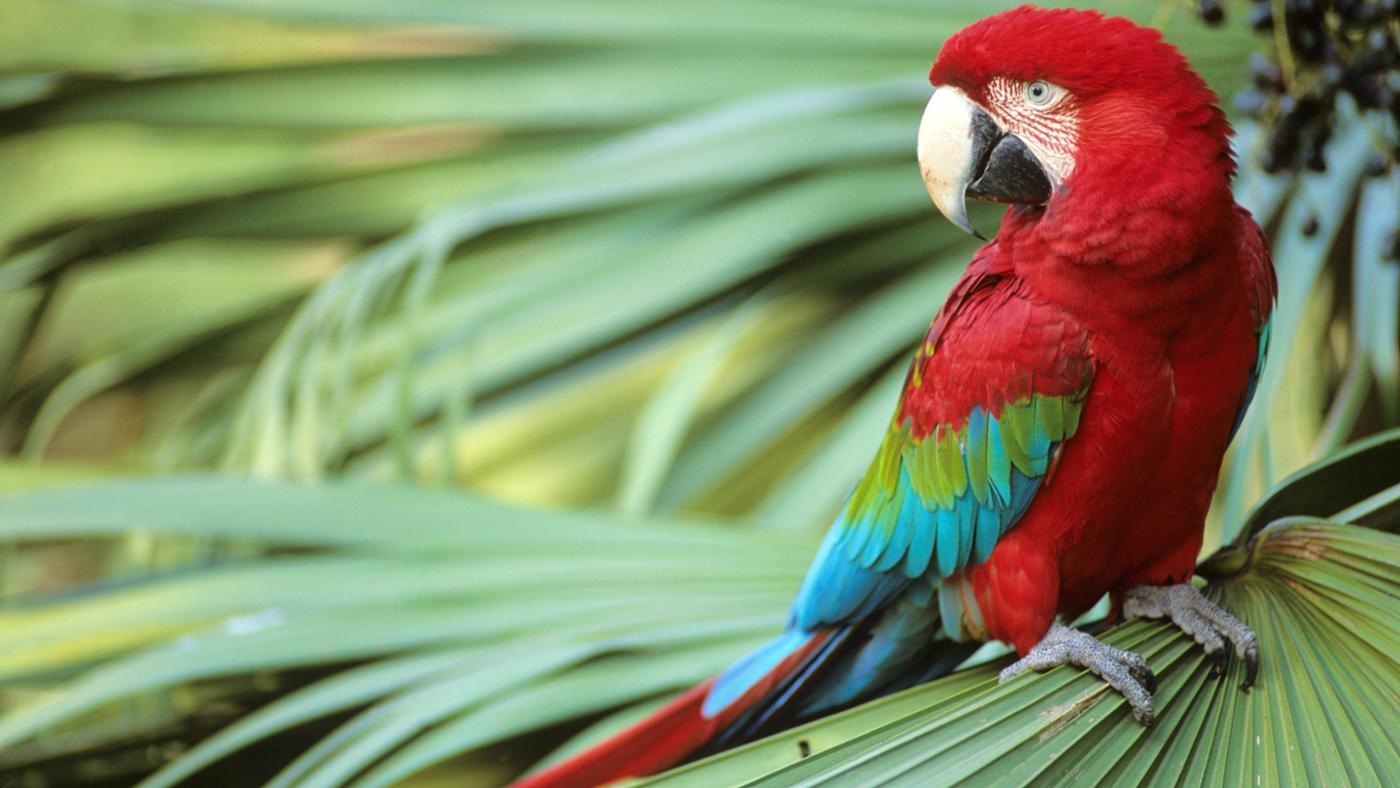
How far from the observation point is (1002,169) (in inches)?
30.1

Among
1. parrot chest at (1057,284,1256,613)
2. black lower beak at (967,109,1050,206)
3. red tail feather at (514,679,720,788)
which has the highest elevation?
black lower beak at (967,109,1050,206)

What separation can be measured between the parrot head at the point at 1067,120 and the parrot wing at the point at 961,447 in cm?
8

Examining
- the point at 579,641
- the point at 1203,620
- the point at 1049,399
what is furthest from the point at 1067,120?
the point at 579,641

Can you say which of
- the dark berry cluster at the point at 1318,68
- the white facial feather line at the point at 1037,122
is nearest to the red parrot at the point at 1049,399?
the white facial feather line at the point at 1037,122

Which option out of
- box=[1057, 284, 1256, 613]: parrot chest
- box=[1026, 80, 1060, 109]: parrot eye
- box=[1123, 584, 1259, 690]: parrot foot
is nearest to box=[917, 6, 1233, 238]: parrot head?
box=[1026, 80, 1060, 109]: parrot eye

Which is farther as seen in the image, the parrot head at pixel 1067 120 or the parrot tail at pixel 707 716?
the parrot tail at pixel 707 716

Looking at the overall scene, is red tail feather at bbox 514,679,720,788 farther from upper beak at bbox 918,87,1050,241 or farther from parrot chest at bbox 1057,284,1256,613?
upper beak at bbox 918,87,1050,241

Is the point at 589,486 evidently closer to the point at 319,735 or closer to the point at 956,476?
the point at 319,735

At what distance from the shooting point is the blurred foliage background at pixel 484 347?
3.46ft

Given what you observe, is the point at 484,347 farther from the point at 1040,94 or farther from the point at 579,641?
the point at 1040,94

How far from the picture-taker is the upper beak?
761mm

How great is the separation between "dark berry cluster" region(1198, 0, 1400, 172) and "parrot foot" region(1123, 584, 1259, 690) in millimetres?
427

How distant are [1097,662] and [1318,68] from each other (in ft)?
2.02

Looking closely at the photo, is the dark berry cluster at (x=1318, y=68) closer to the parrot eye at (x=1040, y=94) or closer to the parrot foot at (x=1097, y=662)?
the parrot eye at (x=1040, y=94)
